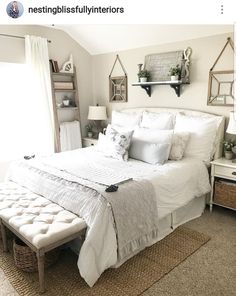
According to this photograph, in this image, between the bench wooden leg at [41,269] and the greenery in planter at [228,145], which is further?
the greenery in planter at [228,145]

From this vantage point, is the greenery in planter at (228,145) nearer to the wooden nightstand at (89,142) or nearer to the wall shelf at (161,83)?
the wall shelf at (161,83)

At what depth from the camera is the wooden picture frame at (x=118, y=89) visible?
4.10 meters

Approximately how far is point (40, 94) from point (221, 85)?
248 cm

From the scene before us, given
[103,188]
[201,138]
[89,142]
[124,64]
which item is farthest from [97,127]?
[103,188]

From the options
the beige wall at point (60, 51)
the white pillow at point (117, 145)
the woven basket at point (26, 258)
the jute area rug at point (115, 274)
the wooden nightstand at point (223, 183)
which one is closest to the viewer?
the jute area rug at point (115, 274)

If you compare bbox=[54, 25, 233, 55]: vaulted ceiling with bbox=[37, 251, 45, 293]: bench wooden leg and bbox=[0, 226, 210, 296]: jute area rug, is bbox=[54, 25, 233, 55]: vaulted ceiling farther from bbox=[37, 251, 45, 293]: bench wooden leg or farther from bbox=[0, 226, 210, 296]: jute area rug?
bbox=[37, 251, 45, 293]: bench wooden leg

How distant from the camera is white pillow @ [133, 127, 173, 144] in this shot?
286 cm

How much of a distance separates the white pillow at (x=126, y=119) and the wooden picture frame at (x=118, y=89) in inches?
12.4

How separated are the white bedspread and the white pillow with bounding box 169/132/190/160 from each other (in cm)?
10

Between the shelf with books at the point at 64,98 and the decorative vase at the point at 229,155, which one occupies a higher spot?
the shelf with books at the point at 64,98

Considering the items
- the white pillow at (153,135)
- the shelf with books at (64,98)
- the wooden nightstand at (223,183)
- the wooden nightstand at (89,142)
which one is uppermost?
the shelf with books at (64,98)

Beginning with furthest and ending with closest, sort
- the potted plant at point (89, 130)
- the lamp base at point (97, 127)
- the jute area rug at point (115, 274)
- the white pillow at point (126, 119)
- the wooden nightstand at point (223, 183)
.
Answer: the lamp base at point (97, 127)
the potted plant at point (89, 130)
the white pillow at point (126, 119)
the wooden nightstand at point (223, 183)
the jute area rug at point (115, 274)

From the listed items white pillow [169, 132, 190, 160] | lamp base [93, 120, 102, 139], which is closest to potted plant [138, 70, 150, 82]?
white pillow [169, 132, 190, 160]

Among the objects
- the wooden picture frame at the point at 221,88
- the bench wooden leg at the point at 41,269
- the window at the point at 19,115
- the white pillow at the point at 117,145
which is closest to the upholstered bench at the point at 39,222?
the bench wooden leg at the point at 41,269
